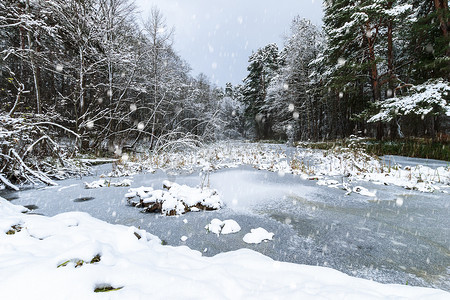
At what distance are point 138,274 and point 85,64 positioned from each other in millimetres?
9978

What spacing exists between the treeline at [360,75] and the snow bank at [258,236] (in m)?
8.39

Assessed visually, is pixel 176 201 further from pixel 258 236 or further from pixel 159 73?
pixel 159 73

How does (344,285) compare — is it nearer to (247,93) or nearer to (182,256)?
(182,256)

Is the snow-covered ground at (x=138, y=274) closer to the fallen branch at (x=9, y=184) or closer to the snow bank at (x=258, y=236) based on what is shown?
the snow bank at (x=258, y=236)

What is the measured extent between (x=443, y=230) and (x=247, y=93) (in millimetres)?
29631

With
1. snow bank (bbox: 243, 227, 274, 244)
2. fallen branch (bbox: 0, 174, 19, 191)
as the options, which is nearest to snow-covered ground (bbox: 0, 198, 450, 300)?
snow bank (bbox: 243, 227, 274, 244)

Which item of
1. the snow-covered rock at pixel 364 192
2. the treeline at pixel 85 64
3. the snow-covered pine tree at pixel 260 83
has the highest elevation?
the snow-covered pine tree at pixel 260 83

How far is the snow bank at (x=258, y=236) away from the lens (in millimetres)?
2227

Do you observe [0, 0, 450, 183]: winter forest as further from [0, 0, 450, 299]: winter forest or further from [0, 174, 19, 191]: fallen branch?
[0, 174, 19, 191]: fallen branch

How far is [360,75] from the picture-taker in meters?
10.6

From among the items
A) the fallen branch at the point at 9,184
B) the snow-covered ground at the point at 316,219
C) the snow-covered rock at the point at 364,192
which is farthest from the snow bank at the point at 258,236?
the fallen branch at the point at 9,184

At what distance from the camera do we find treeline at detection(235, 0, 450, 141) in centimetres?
836

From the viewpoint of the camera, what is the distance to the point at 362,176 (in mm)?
5402

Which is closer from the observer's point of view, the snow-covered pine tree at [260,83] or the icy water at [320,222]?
the icy water at [320,222]
